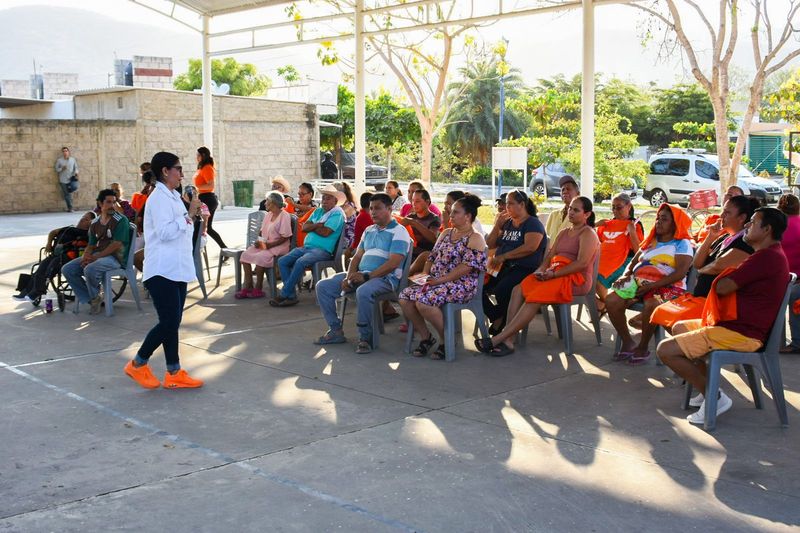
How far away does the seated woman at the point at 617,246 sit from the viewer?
800 centimetres

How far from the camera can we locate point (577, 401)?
5.86m

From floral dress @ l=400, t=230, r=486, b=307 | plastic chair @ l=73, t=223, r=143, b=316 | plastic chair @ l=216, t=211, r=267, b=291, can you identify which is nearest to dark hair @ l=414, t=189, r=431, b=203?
floral dress @ l=400, t=230, r=486, b=307

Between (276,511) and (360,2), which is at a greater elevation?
(360,2)

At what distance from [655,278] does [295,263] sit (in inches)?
151

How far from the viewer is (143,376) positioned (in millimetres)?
6184

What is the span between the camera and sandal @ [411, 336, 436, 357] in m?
7.15

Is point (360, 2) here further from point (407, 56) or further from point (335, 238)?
point (407, 56)

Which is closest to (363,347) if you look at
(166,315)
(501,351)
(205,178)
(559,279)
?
(501,351)

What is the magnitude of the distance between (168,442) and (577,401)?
2.57m

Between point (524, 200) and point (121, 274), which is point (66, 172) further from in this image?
point (524, 200)

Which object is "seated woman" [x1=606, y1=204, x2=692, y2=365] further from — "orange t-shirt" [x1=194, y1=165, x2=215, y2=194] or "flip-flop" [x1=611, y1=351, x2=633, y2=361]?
"orange t-shirt" [x1=194, y1=165, x2=215, y2=194]

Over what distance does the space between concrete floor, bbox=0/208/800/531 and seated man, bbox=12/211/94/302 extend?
5.49ft

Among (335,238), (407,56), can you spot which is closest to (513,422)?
(335,238)

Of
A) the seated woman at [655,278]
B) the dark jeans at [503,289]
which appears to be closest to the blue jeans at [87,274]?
the dark jeans at [503,289]
